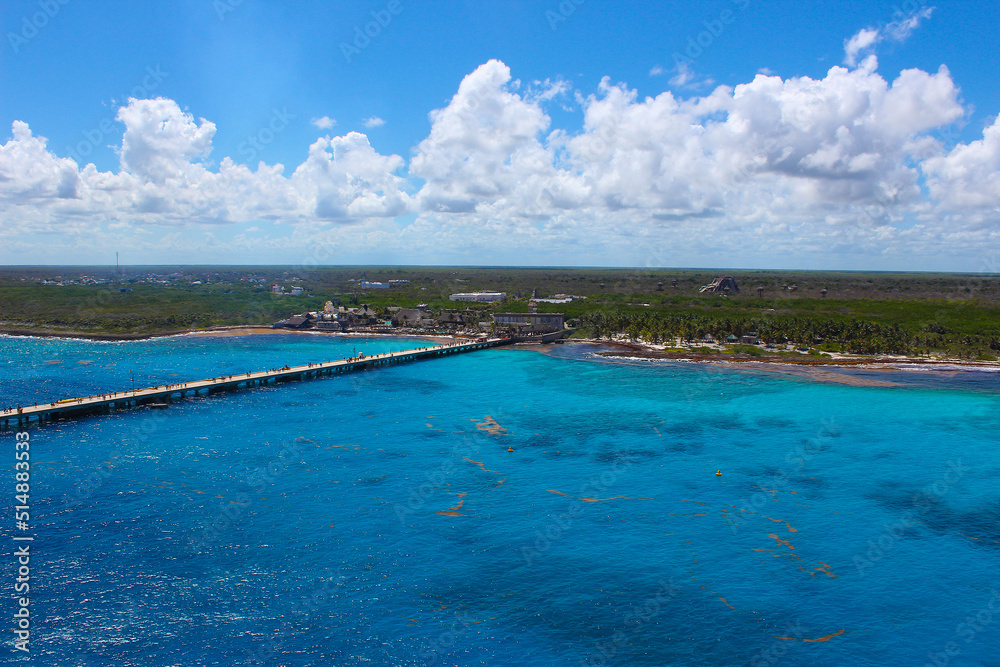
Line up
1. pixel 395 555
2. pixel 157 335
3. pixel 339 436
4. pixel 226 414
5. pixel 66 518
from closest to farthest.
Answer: pixel 395 555 < pixel 66 518 < pixel 339 436 < pixel 226 414 < pixel 157 335

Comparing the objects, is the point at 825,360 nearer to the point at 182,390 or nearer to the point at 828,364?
the point at 828,364

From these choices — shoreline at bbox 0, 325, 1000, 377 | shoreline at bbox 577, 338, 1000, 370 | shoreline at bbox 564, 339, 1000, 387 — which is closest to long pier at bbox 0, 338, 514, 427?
shoreline at bbox 0, 325, 1000, 377

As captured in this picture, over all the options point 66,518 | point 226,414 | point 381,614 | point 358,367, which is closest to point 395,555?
point 381,614

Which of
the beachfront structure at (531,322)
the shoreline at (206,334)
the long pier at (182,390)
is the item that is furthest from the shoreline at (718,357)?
the long pier at (182,390)

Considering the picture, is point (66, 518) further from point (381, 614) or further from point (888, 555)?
point (888, 555)

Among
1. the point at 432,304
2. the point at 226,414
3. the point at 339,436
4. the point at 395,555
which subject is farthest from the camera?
the point at 432,304

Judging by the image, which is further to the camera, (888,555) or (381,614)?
(888,555)

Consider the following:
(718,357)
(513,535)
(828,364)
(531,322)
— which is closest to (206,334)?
(531,322)
